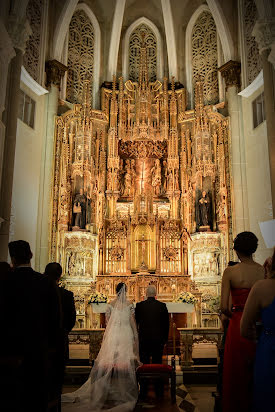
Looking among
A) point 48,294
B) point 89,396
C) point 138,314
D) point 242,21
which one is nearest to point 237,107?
point 242,21

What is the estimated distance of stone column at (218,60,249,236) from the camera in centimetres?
1493

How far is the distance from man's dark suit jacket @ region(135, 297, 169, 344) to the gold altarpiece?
7.63m

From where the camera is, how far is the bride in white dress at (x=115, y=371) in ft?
19.5

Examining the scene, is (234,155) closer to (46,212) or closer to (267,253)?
(267,253)

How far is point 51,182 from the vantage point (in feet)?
50.4

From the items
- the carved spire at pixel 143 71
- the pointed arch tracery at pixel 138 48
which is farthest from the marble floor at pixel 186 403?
the pointed arch tracery at pixel 138 48

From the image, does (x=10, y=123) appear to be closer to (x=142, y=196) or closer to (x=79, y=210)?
(x=79, y=210)

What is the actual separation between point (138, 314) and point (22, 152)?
9.35 m

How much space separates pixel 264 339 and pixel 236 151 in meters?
13.5

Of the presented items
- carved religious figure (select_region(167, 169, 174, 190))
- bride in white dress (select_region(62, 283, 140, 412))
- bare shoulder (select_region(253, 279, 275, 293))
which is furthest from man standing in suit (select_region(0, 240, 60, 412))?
carved religious figure (select_region(167, 169, 174, 190))

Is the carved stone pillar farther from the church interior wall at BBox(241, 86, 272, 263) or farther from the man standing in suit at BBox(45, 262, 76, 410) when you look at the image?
the church interior wall at BBox(241, 86, 272, 263)

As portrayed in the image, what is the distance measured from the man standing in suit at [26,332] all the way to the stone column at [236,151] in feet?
39.0

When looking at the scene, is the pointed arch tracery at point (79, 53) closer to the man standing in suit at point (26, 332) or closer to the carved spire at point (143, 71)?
the carved spire at point (143, 71)

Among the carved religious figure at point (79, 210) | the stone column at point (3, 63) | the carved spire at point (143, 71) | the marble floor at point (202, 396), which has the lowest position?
the marble floor at point (202, 396)
